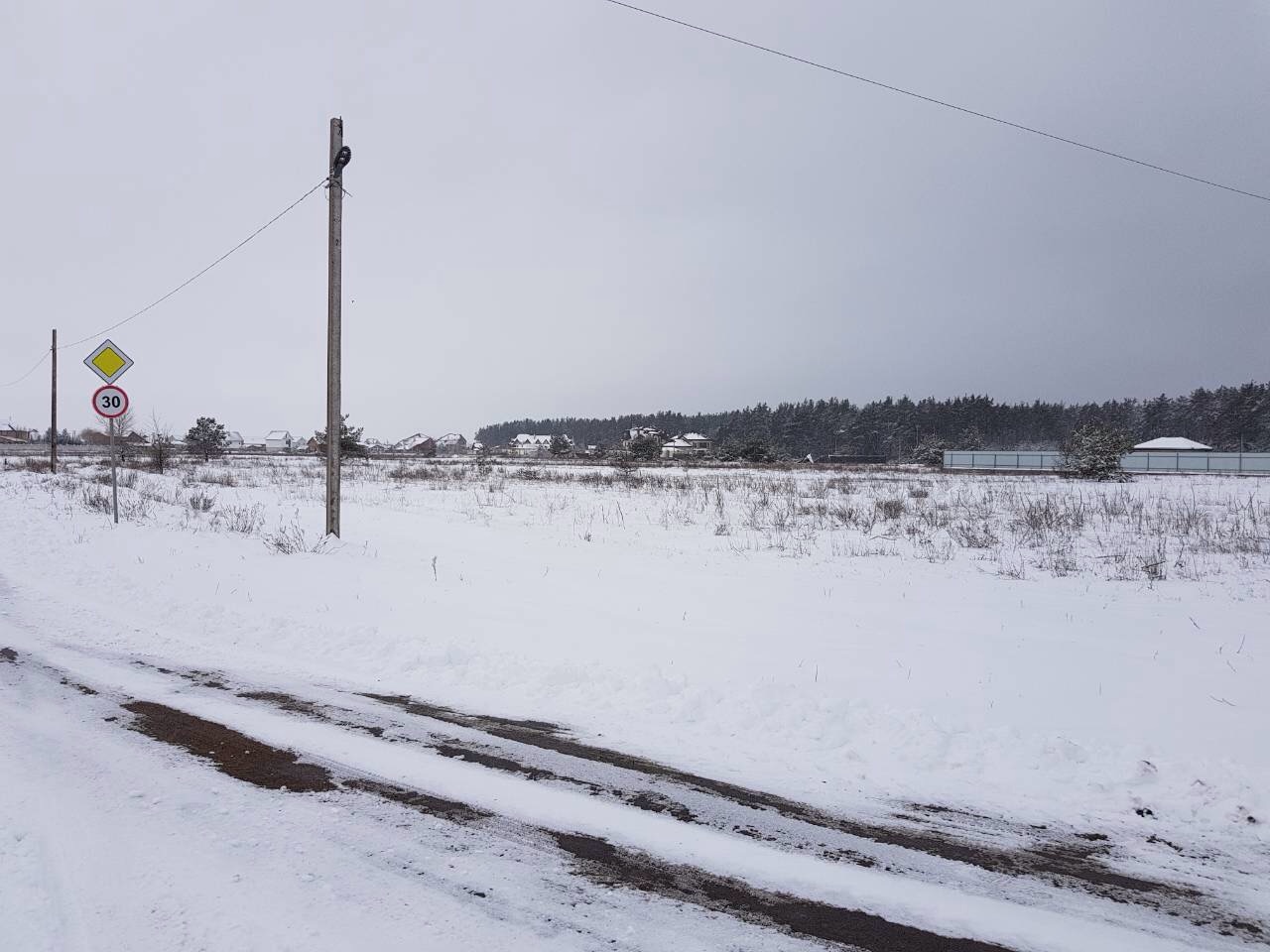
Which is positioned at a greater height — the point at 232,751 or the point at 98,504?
the point at 98,504

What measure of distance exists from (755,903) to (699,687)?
2.41 metres

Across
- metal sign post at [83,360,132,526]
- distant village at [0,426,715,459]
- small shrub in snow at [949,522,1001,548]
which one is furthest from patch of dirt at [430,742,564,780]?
distant village at [0,426,715,459]

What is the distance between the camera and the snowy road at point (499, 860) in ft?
7.48

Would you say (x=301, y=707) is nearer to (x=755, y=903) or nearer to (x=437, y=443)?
(x=755, y=903)

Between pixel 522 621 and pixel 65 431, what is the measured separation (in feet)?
544

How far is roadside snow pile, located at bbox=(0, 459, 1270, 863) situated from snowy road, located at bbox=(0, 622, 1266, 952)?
46cm

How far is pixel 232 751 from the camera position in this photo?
142 inches

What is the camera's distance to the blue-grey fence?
45.4 meters

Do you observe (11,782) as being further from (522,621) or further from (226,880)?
(522,621)

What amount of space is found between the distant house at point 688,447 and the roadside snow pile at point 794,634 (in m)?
62.4

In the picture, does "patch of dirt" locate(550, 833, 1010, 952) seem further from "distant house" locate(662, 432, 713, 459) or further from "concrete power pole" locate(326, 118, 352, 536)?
"distant house" locate(662, 432, 713, 459)

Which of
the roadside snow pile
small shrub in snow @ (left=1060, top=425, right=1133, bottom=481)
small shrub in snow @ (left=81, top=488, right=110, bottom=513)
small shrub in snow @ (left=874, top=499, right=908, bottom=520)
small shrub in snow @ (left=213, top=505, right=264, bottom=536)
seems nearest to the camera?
the roadside snow pile

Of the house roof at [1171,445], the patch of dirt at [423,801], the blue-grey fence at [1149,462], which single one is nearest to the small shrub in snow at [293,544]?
the patch of dirt at [423,801]

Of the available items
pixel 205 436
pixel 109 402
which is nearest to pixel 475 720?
pixel 109 402
